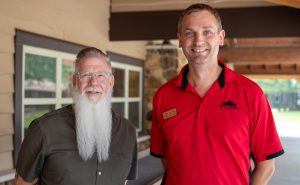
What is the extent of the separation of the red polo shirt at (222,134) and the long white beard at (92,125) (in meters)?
0.33

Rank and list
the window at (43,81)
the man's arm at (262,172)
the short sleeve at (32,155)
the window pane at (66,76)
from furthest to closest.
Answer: the window pane at (66,76), the window at (43,81), the man's arm at (262,172), the short sleeve at (32,155)

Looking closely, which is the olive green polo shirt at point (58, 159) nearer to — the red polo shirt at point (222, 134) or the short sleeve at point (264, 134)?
the red polo shirt at point (222, 134)

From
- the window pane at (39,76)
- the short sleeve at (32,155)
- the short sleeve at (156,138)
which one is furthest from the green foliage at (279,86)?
the short sleeve at (32,155)

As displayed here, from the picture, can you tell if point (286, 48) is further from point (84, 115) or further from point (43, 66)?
point (84, 115)

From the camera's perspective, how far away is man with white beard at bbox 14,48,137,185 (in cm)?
184

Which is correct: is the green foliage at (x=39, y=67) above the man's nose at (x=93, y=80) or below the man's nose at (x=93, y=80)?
above

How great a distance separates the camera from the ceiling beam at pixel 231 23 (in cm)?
518

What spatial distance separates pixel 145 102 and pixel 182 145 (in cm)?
594

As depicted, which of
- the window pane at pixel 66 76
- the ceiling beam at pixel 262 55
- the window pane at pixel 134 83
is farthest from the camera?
the ceiling beam at pixel 262 55

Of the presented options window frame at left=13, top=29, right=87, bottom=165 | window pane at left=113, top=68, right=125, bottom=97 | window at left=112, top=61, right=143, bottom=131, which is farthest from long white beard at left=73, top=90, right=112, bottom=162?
window pane at left=113, top=68, right=125, bottom=97

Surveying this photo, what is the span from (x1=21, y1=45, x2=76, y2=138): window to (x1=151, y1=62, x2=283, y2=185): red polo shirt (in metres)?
2.50

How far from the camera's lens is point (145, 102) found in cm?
784

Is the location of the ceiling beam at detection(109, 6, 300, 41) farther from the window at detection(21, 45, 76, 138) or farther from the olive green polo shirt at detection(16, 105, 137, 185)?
the olive green polo shirt at detection(16, 105, 137, 185)

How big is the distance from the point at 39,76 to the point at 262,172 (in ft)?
9.62
